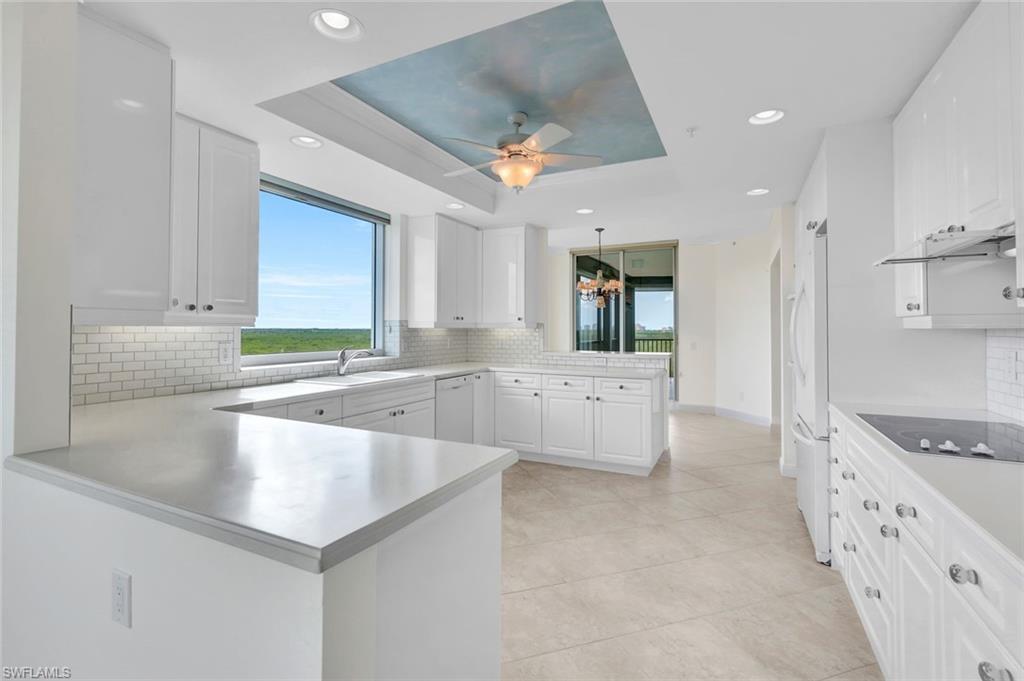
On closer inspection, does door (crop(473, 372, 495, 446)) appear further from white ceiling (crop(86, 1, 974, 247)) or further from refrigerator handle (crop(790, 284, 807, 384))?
refrigerator handle (crop(790, 284, 807, 384))

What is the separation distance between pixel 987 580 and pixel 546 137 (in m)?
2.35

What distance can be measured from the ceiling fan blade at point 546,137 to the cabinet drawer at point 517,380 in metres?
2.37

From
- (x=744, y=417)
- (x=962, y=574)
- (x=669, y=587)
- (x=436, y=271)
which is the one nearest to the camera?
(x=962, y=574)

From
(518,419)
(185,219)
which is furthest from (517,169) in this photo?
(518,419)

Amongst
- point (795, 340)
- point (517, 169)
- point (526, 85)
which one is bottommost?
point (795, 340)

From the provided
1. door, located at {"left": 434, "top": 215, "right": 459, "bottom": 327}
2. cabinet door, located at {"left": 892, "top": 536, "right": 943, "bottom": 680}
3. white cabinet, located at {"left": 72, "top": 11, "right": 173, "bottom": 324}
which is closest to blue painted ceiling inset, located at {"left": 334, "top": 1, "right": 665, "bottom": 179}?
white cabinet, located at {"left": 72, "top": 11, "right": 173, "bottom": 324}

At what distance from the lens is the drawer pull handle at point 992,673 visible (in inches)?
35.3

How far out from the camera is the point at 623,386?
4102 millimetres

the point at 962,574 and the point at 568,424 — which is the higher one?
the point at 962,574

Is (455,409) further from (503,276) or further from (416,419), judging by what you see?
(503,276)

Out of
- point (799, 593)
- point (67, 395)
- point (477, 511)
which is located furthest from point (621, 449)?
point (67, 395)

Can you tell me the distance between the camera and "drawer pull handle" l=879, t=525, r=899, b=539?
1501 mm

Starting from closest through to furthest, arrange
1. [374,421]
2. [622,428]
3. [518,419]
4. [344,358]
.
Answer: [374,421]
[344,358]
[622,428]
[518,419]

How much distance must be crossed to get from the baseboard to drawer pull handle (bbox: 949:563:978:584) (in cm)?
542
